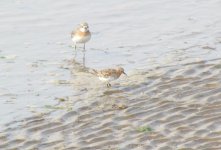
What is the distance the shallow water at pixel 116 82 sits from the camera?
11.5m

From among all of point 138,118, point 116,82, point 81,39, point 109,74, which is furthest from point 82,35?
point 138,118

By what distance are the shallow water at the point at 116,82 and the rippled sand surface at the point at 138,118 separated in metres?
0.02

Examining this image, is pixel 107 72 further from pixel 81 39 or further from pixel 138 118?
pixel 81 39

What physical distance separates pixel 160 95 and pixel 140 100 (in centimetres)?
43

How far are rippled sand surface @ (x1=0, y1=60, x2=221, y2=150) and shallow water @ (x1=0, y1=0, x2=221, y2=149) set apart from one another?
0.02 metres

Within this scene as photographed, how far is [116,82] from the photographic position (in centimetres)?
1505

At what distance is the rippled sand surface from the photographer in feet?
36.1

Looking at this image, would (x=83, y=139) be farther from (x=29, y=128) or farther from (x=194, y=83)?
(x=194, y=83)

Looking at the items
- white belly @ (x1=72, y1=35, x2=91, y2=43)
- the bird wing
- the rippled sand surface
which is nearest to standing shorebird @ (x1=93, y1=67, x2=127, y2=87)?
the bird wing

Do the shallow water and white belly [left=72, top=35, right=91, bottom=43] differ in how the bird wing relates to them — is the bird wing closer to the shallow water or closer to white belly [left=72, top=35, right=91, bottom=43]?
the shallow water

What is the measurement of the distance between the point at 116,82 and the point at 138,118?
294 cm

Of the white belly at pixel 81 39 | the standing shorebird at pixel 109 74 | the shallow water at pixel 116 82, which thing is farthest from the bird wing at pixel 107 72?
the white belly at pixel 81 39

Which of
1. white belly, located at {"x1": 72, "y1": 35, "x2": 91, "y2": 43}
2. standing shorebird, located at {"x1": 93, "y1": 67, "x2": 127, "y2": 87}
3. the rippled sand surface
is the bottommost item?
the rippled sand surface

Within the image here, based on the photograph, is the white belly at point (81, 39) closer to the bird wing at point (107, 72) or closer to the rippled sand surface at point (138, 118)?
the rippled sand surface at point (138, 118)
